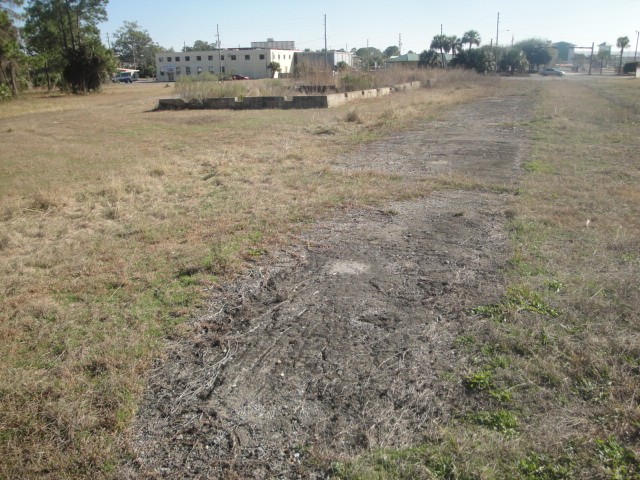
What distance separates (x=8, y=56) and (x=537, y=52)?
8480 centimetres

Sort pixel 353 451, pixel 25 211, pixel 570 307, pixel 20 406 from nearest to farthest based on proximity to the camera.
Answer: pixel 353 451
pixel 20 406
pixel 570 307
pixel 25 211

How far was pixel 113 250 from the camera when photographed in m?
5.36

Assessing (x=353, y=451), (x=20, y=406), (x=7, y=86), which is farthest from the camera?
(x=7, y=86)

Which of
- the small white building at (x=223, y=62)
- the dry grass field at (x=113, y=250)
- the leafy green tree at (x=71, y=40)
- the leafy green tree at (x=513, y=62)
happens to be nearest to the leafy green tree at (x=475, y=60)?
the leafy green tree at (x=513, y=62)

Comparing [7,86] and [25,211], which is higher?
[7,86]

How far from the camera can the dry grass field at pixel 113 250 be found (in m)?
2.74

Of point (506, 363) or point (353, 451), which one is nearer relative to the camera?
point (353, 451)

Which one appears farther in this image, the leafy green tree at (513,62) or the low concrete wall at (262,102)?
the leafy green tree at (513,62)

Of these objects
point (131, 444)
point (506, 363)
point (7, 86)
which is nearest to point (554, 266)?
point (506, 363)

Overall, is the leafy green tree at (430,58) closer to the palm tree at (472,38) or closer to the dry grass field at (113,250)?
the palm tree at (472,38)

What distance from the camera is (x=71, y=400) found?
9.40ft

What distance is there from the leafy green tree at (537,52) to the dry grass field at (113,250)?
294 feet

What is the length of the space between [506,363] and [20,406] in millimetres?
2944

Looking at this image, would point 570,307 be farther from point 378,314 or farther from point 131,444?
point 131,444
